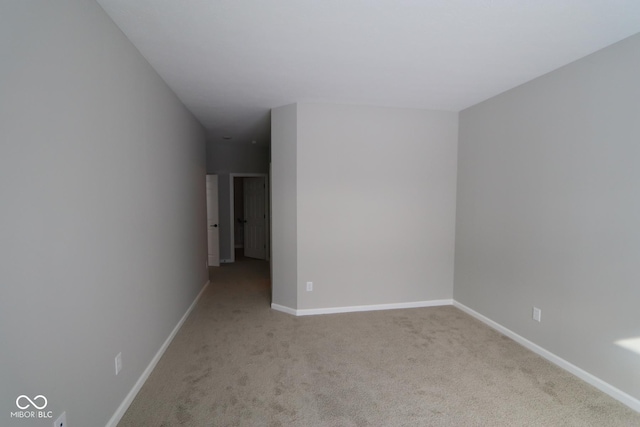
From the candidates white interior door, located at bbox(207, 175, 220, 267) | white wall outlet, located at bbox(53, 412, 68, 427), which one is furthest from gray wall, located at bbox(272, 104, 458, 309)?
white interior door, located at bbox(207, 175, 220, 267)

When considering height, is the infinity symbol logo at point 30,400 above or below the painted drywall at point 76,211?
below

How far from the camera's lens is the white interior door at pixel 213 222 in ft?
19.9

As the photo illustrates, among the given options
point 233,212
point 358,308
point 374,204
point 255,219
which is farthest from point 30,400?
point 255,219

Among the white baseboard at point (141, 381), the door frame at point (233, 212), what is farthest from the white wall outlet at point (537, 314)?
the door frame at point (233, 212)

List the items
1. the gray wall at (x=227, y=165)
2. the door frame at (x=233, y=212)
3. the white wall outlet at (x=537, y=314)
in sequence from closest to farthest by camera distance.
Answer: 1. the white wall outlet at (x=537, y=314)
2. the gray wall at (x=227, y=165)
3. the door frame at (x=233, y=212)

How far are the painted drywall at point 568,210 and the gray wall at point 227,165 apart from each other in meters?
4.33

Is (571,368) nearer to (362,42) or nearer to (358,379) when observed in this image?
(358,379)

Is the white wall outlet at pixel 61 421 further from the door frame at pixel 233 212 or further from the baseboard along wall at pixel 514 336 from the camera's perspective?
the door frame at pixel 233 212

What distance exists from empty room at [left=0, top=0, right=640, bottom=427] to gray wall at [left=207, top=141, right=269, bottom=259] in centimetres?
226

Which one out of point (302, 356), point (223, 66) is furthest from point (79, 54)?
point (302, 356)

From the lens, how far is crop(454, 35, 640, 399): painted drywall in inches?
80.7

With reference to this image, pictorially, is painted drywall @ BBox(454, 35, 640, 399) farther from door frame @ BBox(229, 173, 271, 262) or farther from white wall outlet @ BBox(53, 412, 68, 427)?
door frame @ BBox(229, 173, 271, 262)

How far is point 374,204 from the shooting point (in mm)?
3627

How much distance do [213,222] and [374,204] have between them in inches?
148
